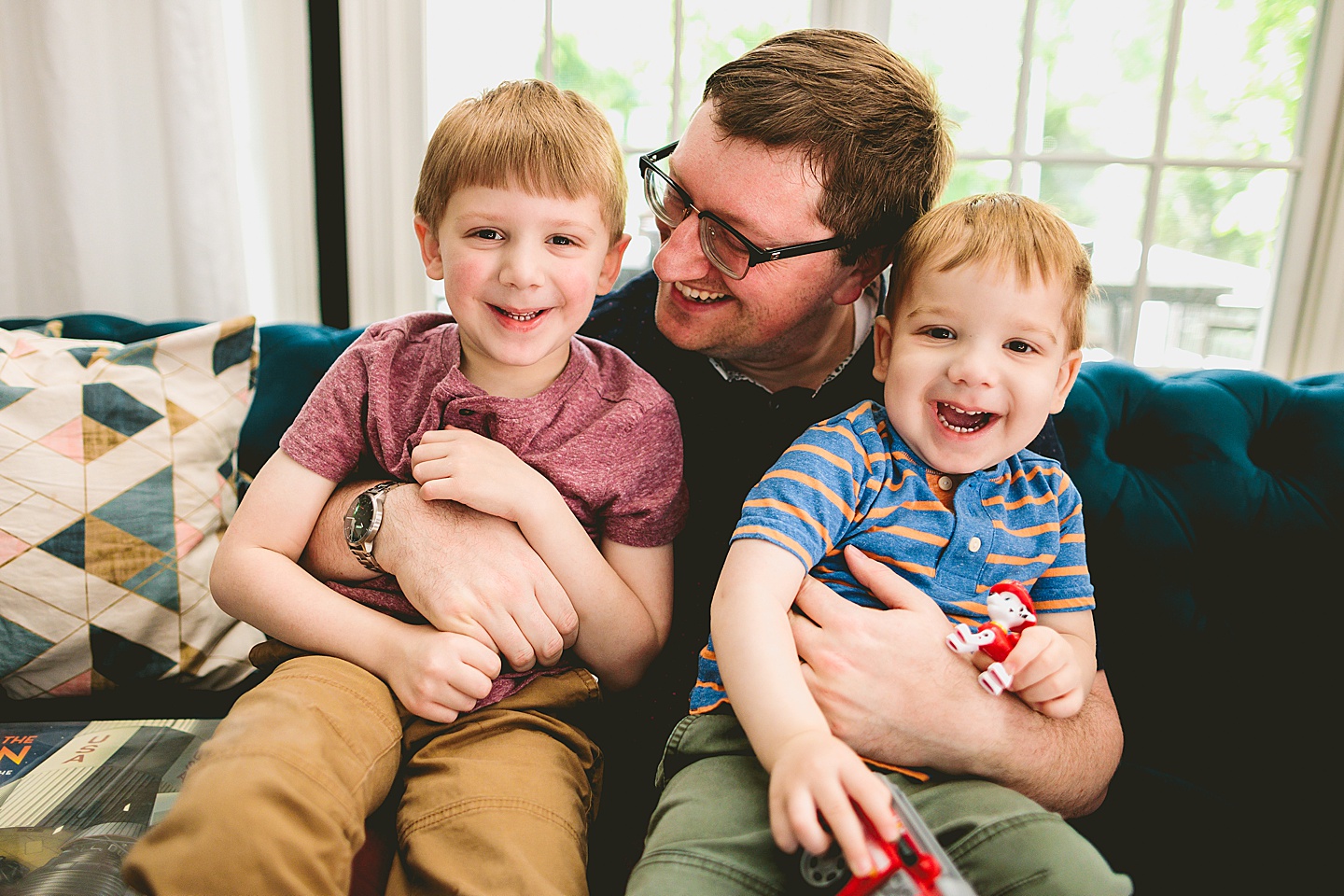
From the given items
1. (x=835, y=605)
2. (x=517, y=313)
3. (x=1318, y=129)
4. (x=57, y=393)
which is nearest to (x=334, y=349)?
(x=57, y=393)

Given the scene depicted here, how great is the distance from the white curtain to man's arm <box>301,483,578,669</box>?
1188 mm

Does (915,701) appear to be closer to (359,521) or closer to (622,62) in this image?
(359,521)

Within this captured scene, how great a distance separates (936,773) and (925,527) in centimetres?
31

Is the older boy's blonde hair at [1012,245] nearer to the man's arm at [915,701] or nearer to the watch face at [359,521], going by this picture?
the man's arm at [915,701]

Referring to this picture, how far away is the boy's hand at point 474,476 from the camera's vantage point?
107 cm

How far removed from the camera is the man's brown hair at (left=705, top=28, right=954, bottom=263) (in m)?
1.29

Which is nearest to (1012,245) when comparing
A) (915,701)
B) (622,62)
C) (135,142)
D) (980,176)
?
(915,701)

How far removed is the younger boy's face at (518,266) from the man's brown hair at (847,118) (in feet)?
1.11

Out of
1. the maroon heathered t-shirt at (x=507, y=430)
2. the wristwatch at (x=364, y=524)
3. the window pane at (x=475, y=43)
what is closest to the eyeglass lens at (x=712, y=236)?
the maroon heathered t-shirt at (x=507, y=430)

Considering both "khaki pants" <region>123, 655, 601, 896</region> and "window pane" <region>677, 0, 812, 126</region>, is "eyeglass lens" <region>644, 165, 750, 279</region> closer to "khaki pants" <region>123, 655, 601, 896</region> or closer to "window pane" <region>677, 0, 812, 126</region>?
"khaki pants" <region>123, 655, 601, 896</region>

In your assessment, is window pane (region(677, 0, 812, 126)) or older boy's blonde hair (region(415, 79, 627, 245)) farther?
window pane (region(677, 0, 812, 126))

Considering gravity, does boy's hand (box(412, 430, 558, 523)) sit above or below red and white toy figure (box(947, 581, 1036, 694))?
above

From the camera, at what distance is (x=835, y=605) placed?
3.42 feet

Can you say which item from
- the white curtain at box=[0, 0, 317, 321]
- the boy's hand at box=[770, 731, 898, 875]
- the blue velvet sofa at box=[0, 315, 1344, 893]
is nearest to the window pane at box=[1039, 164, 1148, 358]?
the blue velvet sofa at box=[0, 315, 1344, 893]
